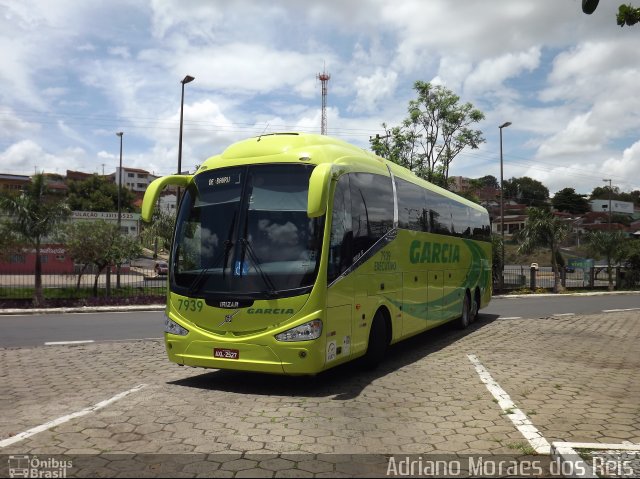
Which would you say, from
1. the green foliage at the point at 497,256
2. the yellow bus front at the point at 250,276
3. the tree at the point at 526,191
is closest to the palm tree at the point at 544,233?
the green foliage at the point at 497,256

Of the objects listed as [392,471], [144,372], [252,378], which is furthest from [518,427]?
[144,372]

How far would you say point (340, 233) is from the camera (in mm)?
7621

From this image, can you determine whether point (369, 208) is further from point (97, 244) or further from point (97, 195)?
point (97, 195)

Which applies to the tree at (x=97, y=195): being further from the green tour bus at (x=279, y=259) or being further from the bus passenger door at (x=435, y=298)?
the green tour bus at (x=279, y=259)

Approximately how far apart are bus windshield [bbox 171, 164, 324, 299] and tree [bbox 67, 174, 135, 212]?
86326 mm

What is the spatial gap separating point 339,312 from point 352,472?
317 cm

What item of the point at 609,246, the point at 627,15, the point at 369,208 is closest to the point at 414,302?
the point at 369,208

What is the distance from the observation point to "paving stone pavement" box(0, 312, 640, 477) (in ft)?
15.7

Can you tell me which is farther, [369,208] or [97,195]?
[97,195]

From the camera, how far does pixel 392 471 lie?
4.45 meters

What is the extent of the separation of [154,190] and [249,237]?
169 cm

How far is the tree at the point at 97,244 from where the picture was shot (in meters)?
26.9

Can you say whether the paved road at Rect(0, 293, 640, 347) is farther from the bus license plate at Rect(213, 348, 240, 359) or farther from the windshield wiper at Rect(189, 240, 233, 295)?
the bus license plate at Rect(213, 348, 240, 359)

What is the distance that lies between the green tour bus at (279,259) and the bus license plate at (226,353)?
14mm
